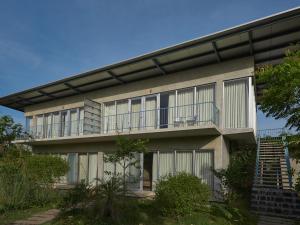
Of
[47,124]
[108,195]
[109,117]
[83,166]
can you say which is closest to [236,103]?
[108,195]

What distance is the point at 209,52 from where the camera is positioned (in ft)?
48.5

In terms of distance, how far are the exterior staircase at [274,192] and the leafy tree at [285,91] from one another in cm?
122

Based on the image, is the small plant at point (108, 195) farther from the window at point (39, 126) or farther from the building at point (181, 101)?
the window at point (39, 126)

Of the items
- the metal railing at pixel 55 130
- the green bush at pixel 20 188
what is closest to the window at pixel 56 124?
the metal railing at pixel 55 130

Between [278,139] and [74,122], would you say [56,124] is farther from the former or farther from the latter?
[278,139]

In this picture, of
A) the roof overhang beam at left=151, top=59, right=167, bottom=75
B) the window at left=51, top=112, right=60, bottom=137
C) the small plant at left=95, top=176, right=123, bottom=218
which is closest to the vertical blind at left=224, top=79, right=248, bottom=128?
the roof overhang beam at left=151, top=59, right=167, bottom=75

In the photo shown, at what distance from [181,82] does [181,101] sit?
1.10 metres

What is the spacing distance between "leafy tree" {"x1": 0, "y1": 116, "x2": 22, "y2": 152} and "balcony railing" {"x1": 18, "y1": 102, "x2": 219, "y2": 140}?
4.24 meters

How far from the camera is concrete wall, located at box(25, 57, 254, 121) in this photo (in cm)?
1476

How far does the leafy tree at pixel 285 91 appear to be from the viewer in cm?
743

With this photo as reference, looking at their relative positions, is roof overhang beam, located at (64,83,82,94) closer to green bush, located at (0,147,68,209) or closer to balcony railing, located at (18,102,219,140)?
balcony railing, located at (18,102,219,140)

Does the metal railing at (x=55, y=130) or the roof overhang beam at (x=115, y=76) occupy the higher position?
the roof overhang beam at (x=115, y=76)

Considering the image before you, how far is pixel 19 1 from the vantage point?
11789 millimetres

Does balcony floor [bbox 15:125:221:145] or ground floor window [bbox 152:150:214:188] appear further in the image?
ground floor window [bbox 152:150:214:188]
